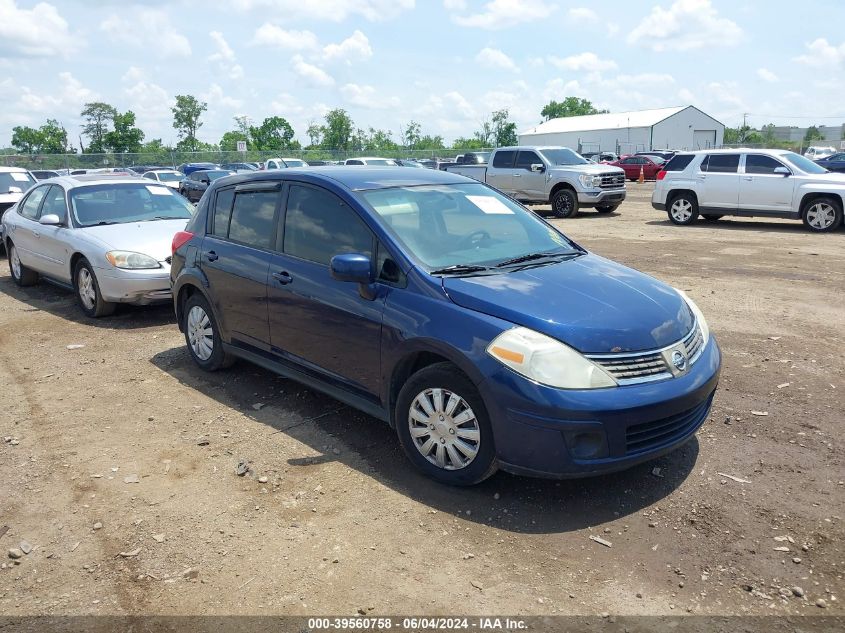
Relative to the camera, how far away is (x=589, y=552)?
3426 millimetres

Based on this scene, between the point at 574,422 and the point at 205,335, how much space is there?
371cm

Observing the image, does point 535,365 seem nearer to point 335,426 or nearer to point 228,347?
point 335,426

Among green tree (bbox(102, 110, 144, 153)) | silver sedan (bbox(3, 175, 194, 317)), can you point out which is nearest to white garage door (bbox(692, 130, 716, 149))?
green tree (bbox(102, 110, 144, 153))

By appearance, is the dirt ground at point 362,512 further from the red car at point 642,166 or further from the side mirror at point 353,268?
the red car at point 642,166

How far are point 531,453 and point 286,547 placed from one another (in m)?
1.33

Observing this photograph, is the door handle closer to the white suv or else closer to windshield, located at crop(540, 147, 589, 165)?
the white suv

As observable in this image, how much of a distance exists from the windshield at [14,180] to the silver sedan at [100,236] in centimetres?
501

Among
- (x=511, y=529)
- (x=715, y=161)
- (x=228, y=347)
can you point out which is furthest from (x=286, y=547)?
(x=715, y=161)

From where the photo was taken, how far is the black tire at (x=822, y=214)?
48.5ft

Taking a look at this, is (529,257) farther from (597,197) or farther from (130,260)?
(597,197)

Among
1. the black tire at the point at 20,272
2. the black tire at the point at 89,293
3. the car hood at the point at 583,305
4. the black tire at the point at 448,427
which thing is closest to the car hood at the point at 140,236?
the black tire at the point at 89,293

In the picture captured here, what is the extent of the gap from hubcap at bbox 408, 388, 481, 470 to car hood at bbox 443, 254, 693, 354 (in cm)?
55

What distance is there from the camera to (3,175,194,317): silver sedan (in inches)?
312

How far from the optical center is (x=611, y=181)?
19641mm
